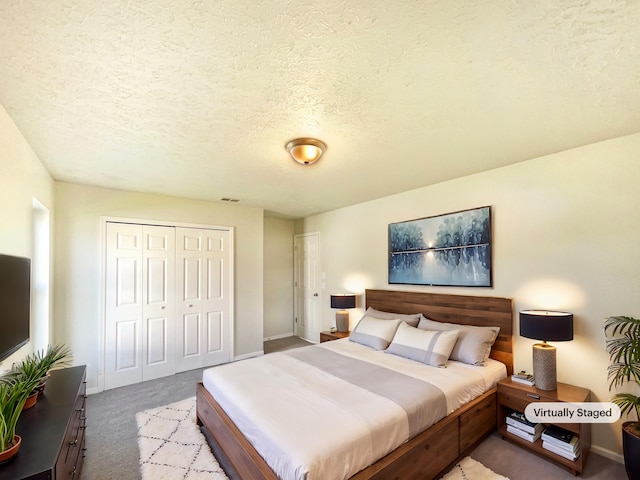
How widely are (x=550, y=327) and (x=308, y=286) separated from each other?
407cm

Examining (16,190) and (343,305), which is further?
(343,305)

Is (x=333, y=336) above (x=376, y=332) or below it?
below

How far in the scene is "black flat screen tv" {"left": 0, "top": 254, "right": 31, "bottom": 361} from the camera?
173 cm

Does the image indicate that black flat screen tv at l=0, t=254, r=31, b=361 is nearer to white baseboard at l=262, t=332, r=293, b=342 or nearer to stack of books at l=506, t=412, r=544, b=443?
stack of books at l=506, t=412, r=544, b=443

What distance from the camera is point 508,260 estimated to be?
9.68 feet

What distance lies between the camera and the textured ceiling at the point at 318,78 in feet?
3.87

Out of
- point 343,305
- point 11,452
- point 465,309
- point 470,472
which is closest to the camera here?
point 11,452

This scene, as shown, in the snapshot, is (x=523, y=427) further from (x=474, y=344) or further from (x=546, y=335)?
(x=546, y=335)

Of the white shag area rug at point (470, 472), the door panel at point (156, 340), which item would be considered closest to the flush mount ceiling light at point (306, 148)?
the white shag area rug at point (470, 472)

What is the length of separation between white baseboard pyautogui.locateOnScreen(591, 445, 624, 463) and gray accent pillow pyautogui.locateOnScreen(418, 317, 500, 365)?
947mm

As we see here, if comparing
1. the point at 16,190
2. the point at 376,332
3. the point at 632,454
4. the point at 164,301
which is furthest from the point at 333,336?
the point at 16,190

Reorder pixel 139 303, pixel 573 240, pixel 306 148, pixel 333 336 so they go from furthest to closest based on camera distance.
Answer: pixel 333 336 < pixel 139 303 < pixel 573 240 < pixel 306 148

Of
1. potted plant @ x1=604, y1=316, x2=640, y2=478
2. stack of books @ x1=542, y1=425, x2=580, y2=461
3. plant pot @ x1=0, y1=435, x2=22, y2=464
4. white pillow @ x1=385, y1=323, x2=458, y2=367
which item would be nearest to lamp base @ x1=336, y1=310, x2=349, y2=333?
white pillow @ x1=385, y1=323, x2=458, y2=367

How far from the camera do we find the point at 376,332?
3.42 meters
